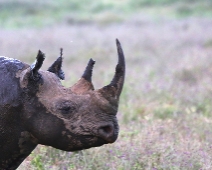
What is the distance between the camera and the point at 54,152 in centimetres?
535

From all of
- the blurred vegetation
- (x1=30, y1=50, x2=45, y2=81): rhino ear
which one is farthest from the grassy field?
the blurred vegetation

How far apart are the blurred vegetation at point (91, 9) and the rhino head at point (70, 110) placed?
23.7 m

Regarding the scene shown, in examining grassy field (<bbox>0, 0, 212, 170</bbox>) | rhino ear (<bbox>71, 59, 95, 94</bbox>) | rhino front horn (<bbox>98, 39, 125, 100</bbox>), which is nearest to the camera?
rhino front horn (<bbox>98, 39, 125, 100</bbox>)

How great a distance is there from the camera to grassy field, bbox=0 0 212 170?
5.15 metres

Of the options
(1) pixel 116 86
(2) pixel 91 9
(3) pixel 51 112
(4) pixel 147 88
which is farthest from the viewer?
(2) pixel 91 9

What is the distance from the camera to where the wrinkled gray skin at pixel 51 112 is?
134 inches

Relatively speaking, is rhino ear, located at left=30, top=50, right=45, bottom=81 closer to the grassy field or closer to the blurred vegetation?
the grassy field

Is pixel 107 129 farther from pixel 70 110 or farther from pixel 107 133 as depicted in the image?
pixel 70 110

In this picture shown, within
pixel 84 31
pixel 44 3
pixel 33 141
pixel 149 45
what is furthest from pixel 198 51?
pixel 44 3

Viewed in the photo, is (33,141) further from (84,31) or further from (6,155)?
(84,31)

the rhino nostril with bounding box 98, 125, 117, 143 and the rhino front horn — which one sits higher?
the rhino front horn

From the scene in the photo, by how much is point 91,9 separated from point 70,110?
31864mm

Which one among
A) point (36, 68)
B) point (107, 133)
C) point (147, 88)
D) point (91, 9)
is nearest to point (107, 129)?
point (107, 133)

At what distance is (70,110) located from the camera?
3477 mm
